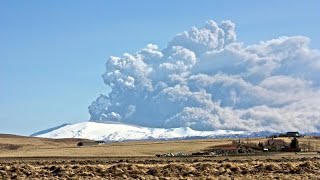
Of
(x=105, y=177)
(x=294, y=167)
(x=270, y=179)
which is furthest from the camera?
(x=294, y=167)

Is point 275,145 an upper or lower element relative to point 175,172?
upper

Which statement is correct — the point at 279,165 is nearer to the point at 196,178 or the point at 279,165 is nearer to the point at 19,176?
the point at 196,178

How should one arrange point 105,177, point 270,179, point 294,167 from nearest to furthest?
point 270,179 < point 105,177 < point 294,167

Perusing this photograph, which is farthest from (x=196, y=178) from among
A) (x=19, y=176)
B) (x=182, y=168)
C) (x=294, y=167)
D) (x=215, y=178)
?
(x=19, y=176)

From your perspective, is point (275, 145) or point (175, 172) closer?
point (175, 172)

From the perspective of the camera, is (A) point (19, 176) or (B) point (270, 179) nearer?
(B) point (270, 179)

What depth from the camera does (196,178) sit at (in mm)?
44750

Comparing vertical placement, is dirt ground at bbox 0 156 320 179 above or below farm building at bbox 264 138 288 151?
below

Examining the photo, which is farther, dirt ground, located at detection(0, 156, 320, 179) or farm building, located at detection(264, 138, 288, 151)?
Answer: farm building, located at detection(264, 138, 288, 151)

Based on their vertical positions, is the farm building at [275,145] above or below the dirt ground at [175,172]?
above

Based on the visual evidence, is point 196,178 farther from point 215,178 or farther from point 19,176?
point 19,176

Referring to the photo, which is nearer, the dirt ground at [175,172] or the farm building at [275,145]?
the dirt ground at [175,172]

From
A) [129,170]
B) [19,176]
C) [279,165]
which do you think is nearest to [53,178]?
[19,176]

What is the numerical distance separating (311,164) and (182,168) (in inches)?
459
